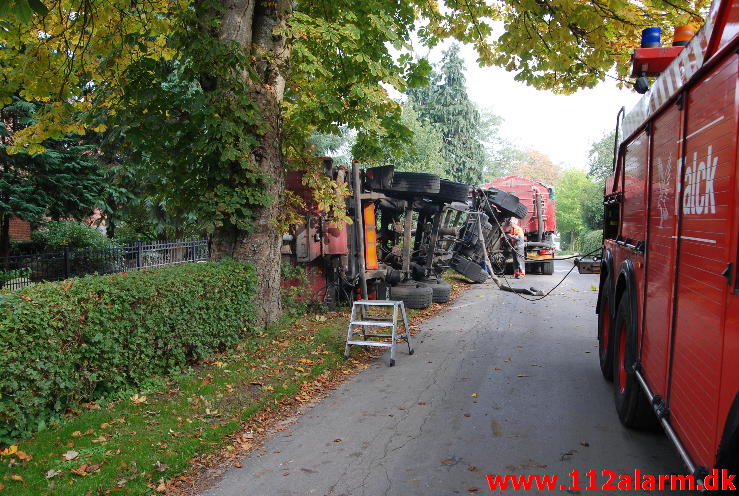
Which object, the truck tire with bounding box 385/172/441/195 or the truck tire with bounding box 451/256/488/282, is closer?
the truck tire with bounding box 385/172/441/195

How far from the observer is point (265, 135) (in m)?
8.83

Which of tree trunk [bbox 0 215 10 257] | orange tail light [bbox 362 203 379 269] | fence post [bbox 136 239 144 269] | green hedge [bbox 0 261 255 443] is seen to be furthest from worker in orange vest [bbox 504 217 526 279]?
tree trunk [bbox 0 215 10 257]

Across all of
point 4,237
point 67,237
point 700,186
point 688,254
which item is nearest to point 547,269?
point 67,237

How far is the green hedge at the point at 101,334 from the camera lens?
15.1ft

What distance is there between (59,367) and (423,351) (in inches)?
209

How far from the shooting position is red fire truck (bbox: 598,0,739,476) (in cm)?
265

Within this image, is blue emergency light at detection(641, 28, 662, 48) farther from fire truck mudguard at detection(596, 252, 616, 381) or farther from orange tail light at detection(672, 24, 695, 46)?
fire truck mudguard at detection(596, 252, 616, 381)

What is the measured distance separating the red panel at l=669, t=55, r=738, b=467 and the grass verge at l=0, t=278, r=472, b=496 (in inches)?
141

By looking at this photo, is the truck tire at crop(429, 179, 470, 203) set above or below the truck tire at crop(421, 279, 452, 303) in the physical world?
above

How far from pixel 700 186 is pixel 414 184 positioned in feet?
31.9

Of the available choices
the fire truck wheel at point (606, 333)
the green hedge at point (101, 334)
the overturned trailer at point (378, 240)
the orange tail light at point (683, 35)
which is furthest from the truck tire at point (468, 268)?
the orange tail light at point (683, 35)

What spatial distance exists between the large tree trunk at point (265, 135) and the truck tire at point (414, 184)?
4.02m

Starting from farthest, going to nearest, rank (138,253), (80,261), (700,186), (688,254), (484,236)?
(484,236) → (138,253) → (80,261) → (688,254) → (700,186)

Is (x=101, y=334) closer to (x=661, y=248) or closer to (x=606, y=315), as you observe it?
(x=661, y=248)
